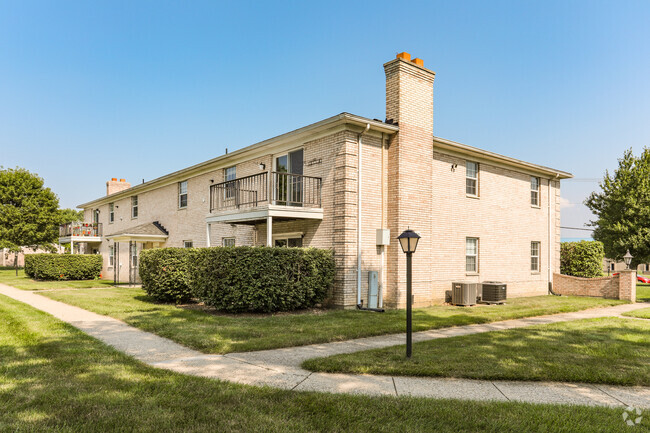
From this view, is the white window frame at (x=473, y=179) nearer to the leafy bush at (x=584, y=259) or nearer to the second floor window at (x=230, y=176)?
the leafy bush at (x=584, y=259)

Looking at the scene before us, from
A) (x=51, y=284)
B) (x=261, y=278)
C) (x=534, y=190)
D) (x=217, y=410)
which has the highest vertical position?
(x=534, y=190)

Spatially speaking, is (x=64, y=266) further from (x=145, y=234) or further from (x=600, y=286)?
(x=600, y=286)

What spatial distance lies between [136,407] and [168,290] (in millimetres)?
9522

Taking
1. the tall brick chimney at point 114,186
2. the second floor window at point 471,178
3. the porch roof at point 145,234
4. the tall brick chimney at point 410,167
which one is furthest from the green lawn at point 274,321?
the tall brick chimney at point 114,186

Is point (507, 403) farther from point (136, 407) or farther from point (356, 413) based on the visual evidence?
point (136, 407)

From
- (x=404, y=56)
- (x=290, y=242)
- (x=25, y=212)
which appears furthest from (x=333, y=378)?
(x=25, y=212)

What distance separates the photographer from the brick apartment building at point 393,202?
12.9 metres

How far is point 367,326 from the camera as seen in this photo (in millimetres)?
9469

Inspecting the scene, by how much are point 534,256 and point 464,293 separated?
20.6 feet

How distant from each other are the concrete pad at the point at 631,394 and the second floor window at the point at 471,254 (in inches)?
411

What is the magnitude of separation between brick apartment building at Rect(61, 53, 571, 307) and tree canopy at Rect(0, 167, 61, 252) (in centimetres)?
2631

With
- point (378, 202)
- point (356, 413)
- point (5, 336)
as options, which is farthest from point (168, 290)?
point (356, 413)

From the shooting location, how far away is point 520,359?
22.0 ft

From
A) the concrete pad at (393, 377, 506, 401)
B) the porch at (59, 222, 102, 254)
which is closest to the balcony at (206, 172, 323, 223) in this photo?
the concrete pad at (393, 377, 506, 401)
